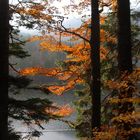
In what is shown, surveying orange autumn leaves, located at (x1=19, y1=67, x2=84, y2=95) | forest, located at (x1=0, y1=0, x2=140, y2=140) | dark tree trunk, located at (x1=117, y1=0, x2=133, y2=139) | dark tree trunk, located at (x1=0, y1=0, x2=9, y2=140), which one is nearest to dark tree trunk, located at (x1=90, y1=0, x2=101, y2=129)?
forest, located at (x1=0, y1=0, x2=140, y2=140)

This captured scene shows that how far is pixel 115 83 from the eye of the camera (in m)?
8.91

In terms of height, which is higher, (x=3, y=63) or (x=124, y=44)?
(x=124, y=44)

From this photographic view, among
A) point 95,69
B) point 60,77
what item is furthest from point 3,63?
point 60,77

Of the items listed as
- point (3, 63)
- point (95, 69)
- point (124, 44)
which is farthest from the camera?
point (95, 69)

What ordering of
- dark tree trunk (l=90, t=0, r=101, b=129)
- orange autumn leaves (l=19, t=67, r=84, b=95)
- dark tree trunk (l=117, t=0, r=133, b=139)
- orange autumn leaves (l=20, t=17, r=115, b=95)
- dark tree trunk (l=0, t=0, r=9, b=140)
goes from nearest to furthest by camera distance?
dark tree trunk (l=0, t=0, r=9, b=140) → dark tree trunk (l=117, t=0, r=133, b=139) → dark tree trunk (l=90, t=0, r=101, b=129) → orange autumn leaves (l=20, t=17, r=115, b=95) → orange autumn leaves (l=19, t=67, r=84, b=95)

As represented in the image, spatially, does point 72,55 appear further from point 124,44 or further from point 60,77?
point 124,44

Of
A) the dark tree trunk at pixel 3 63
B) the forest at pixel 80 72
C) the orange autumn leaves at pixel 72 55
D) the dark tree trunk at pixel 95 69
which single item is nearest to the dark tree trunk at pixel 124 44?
the forest at pixel 80 72

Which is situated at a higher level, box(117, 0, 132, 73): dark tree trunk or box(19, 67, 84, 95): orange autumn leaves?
box(117, 0, 132, 73): dark tree trunk

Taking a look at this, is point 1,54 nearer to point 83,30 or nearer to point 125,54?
point 125,54

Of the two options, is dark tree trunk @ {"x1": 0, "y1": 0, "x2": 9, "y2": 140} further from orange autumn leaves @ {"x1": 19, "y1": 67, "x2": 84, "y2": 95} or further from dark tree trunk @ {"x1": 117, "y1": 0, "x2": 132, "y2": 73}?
orange autumn leaves @ {"x1": 19, "y1": 67, "x2": 84, "y2": 95}

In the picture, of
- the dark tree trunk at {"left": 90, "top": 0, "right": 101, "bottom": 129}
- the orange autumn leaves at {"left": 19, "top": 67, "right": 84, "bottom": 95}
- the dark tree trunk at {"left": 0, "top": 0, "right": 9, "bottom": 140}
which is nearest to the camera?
the dark tree trunk at {"left": 0, "top": 0, "right": 9, "bottom": 140}

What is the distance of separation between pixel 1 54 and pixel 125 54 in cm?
310

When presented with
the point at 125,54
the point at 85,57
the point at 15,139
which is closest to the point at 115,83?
the point at 125,54

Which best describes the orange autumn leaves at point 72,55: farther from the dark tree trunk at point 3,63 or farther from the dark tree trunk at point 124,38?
the dark tree trunk at point 3,63
